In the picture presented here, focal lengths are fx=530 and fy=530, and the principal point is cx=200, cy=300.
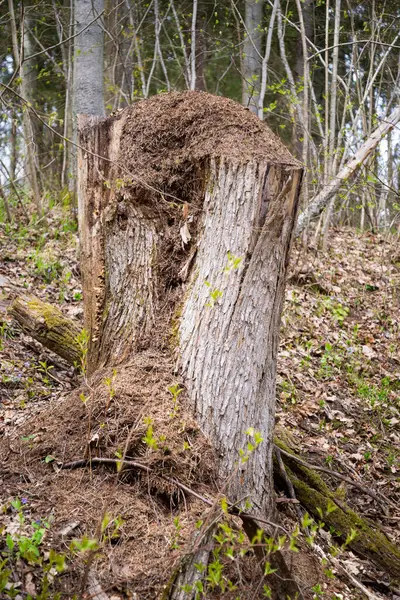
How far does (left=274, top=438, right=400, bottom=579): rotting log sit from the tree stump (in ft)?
2.06

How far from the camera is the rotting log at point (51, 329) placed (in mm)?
4449

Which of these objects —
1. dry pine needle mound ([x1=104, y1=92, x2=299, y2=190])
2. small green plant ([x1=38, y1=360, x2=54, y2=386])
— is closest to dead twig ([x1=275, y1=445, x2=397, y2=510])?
small green plant ([x1=38, y1=360, x2=54, y2=386])

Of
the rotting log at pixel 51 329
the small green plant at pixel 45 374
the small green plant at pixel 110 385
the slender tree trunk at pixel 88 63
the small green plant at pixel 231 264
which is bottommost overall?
the small green plant at pixel 45 374

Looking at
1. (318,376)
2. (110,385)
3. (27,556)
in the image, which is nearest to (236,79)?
(318,376)

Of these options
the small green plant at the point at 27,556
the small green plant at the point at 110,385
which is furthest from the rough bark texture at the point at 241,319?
the small green plant at the point at 27,556

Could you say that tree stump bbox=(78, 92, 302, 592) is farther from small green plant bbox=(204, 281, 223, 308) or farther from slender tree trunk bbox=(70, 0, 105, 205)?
slender tree trunk bbox=(70, 0, 105, 205)

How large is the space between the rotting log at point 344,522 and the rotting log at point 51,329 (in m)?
1.96

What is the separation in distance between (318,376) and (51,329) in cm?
302

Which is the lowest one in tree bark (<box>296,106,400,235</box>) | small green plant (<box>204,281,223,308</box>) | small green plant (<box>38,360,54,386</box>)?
small green plant (<box>38,360,54,386</box>)

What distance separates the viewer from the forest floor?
10.1ft

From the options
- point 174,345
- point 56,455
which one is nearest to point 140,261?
point 174,345

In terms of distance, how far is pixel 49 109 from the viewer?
1639 cm

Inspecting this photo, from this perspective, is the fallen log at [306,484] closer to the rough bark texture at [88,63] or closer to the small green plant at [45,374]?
the small green plant at [45,374]

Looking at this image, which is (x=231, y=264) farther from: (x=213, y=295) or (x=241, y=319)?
(x=241, y=319)
